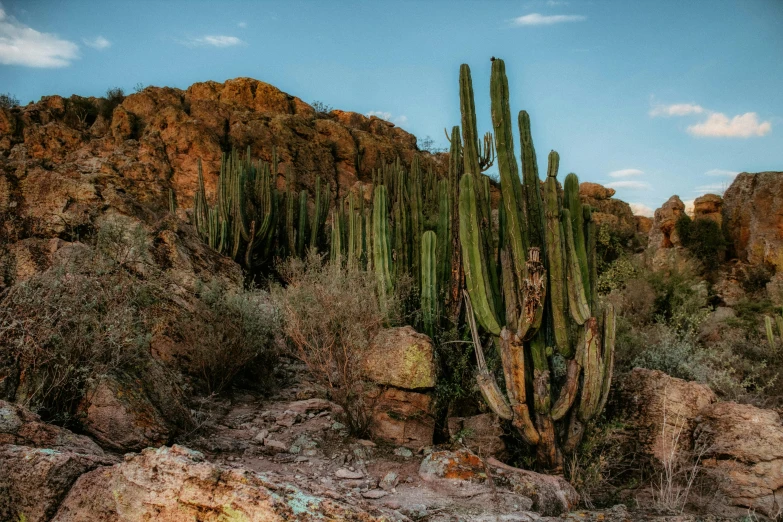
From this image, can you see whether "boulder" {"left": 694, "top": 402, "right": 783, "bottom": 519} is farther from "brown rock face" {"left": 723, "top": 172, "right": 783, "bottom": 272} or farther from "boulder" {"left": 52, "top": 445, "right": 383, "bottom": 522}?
"brown rock face" {"left": 723, "top": 172, "right": 783, "bottom": 272}

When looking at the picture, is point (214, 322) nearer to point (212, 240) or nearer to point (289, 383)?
point (289, 383)

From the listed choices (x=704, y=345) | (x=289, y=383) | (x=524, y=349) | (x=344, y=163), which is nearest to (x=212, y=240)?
(x=289, y=383)

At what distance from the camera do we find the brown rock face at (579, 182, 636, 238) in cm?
2452

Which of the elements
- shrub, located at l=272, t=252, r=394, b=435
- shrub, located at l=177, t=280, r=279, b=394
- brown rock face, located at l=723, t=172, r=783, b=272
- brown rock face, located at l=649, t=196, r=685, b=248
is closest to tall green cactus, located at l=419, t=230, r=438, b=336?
shrub, located at l=272, t=252, r=394, b=435

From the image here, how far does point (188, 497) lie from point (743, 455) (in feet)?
16.7

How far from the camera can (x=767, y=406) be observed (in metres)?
7.03

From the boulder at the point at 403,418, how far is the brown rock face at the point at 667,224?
15.4 metres

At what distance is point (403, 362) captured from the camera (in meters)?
5.11

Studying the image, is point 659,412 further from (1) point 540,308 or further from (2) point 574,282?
(1) point 540,308

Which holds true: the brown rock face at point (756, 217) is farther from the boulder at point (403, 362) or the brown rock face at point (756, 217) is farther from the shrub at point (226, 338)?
the shrub at point (226, 338)

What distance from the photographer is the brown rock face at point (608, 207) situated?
80.4ft

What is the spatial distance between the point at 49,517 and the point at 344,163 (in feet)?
84.8

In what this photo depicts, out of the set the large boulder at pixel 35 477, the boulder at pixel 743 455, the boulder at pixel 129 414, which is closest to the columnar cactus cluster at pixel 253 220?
the boulder at pixel 129 414

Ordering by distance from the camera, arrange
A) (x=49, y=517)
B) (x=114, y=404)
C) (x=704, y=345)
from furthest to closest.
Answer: (x=704, y=345)
(x=114, y=404)
(x=49, y=517)
